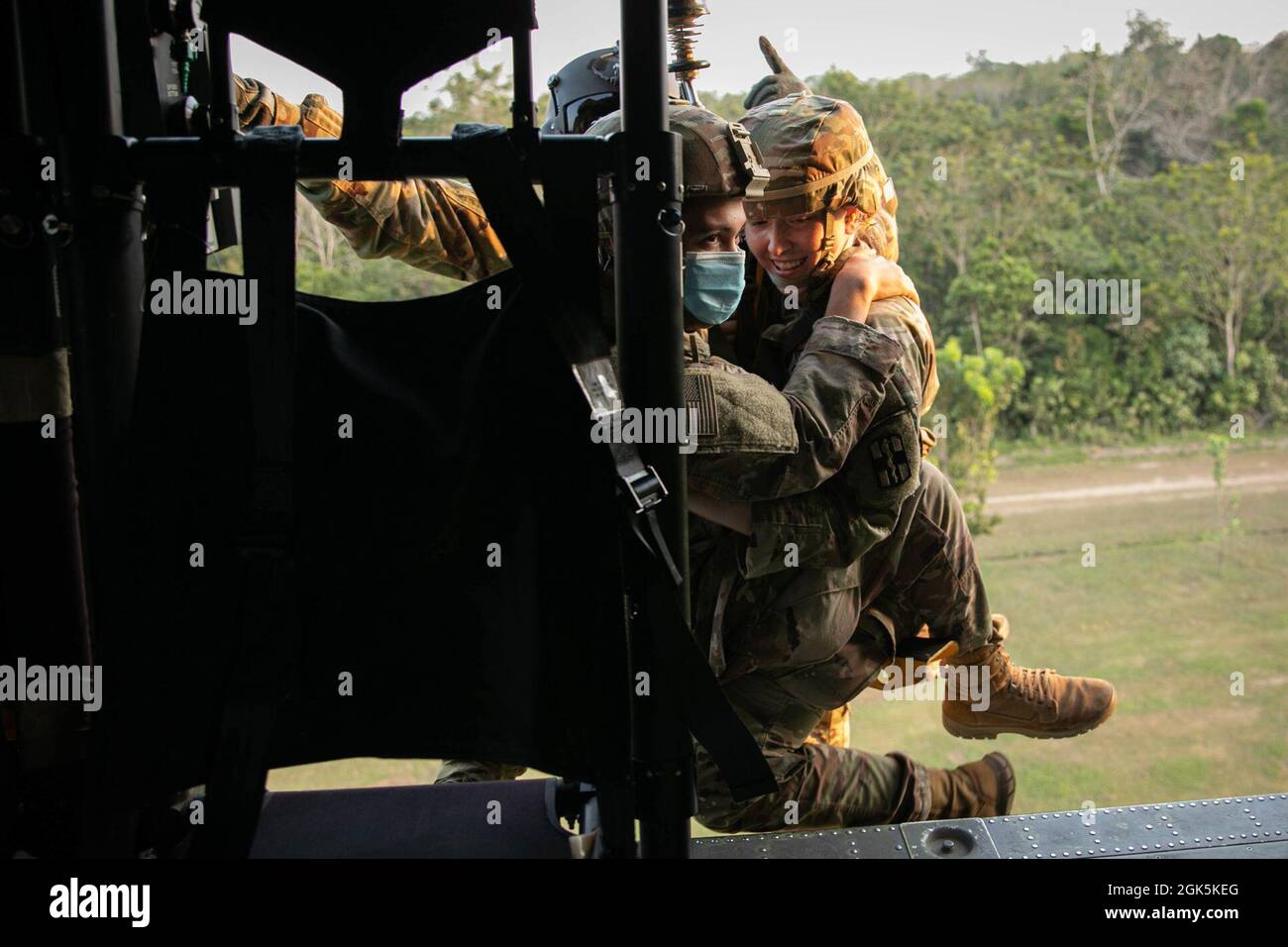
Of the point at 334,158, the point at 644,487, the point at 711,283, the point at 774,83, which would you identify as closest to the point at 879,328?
the point at 711,283

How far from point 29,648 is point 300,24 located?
89 centimetres

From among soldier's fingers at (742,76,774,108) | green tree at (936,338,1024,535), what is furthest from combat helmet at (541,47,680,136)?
green tree at (936,338,1024,535)

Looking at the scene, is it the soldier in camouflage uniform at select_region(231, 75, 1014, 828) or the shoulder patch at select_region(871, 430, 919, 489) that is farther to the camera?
the shoulder patch at select_region(871, 430, 919, 489)

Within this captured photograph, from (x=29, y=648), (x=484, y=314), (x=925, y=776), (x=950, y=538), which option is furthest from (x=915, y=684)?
(x=29, y=648)

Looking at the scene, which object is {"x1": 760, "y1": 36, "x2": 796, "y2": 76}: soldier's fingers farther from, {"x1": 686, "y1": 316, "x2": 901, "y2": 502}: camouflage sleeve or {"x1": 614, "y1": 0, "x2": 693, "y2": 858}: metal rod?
{"x1": 614, "y1": 0, "x2": 693, "y2": 858}: metal rod

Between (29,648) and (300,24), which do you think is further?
(29,648)

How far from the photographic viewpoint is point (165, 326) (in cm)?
143

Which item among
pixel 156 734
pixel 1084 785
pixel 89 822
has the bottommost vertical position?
pixel 1084 785

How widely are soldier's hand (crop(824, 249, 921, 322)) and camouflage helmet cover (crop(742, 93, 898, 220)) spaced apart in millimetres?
128

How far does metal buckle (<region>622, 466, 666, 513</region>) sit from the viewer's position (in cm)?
137

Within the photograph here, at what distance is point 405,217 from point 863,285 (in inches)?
39.1

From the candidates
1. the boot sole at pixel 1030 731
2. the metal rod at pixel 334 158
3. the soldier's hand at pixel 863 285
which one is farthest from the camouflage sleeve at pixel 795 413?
the boot sole at pixel 1030 731

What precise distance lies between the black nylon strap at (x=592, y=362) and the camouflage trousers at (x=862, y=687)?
98 cm

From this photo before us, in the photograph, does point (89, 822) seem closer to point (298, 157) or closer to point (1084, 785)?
point (298, 157)
